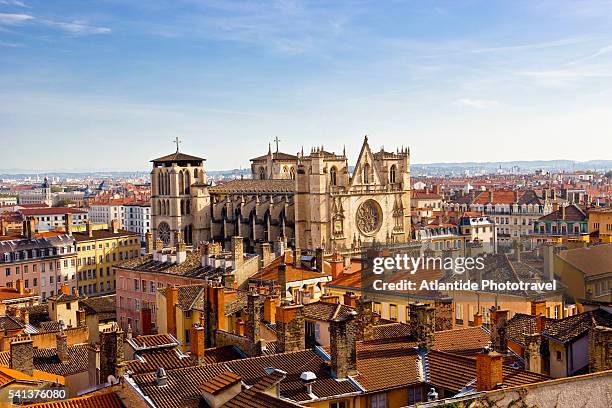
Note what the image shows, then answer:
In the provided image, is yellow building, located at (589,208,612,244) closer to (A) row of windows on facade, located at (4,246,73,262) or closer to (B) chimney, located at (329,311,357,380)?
(A) row of windows on facade, located at (4,246,73,262)

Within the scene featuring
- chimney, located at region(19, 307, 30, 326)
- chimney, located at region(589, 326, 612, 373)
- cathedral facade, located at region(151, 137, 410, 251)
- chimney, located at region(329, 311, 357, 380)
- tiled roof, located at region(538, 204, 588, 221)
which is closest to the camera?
chimney, located at region(589, 326, 612, 373)

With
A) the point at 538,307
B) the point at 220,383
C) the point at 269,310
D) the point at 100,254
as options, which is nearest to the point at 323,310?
the point at 269,310

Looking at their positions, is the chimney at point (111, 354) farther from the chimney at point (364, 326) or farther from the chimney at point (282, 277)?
the chimney at point (282, 277)

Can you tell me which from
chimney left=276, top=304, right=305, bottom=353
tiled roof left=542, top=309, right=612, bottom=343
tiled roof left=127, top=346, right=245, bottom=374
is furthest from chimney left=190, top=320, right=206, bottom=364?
tiled roof left=542, top=309, right=612, bottom=343

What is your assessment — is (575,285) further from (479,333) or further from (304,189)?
(304,189)

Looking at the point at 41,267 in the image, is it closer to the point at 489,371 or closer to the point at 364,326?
the point at 364,326

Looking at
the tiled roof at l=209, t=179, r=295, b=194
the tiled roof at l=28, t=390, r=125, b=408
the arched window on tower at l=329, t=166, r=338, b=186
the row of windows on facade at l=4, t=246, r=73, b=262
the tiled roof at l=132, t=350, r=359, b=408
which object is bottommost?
the row of windows on facade at l=4, t=246, r=73, b=262
